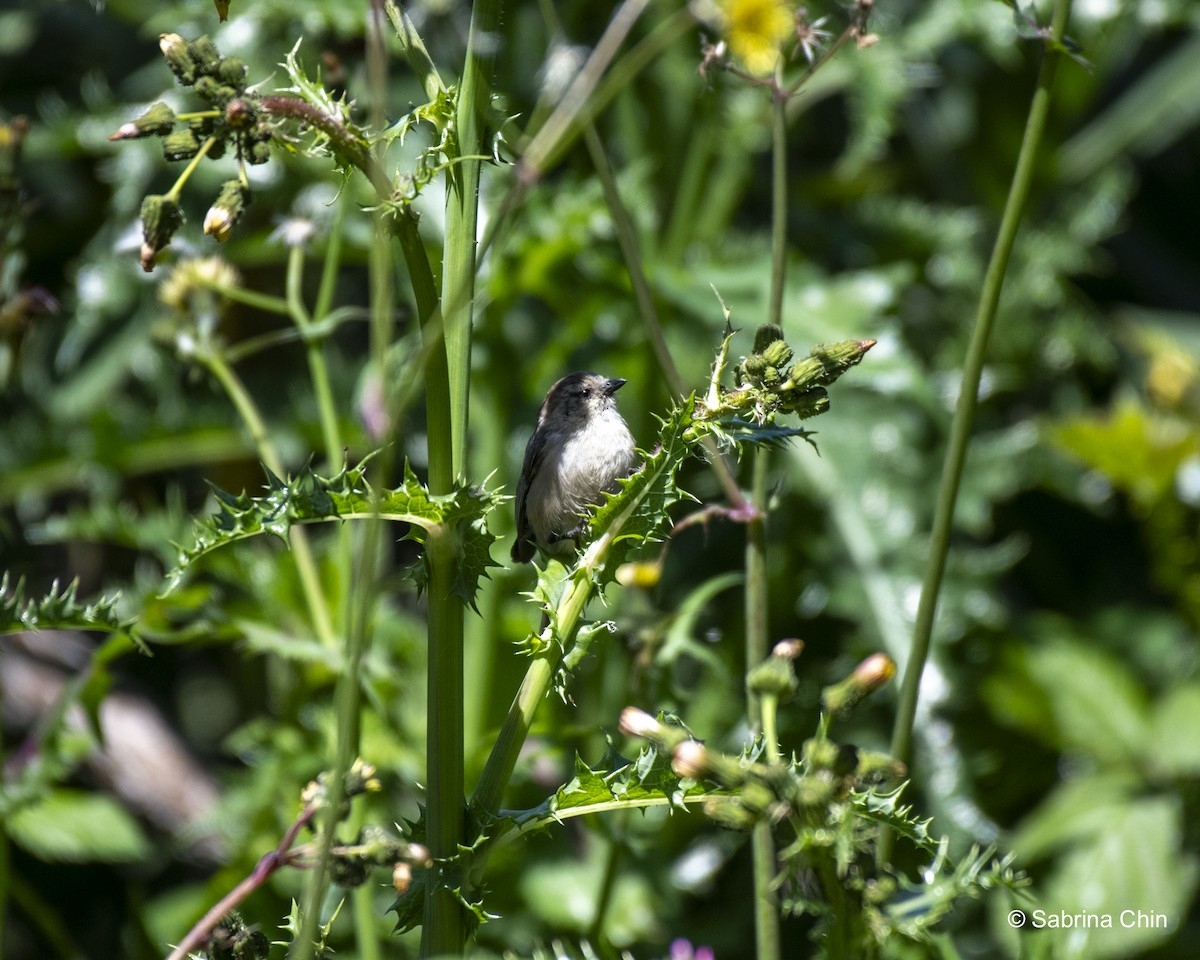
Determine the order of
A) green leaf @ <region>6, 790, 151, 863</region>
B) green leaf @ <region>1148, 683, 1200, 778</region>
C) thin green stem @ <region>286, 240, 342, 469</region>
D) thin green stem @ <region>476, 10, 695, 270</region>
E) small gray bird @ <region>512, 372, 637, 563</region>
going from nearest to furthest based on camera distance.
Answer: thin green stem @ <region>476, 10, 695, 270</region>
thin green stem @ <region>286, 240, 342, 469</region>
small gray bird @ <region>512, 372, 637, 563</region>
green leaf @ <region>6, 790, 151, 863</region>
green leaf @ <region>1148, 683, 1200, 778</region>

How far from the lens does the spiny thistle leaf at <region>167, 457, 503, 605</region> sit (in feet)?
4.71

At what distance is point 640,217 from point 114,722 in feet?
8.30

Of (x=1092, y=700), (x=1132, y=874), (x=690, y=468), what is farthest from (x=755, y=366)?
(x=1092, y=700)

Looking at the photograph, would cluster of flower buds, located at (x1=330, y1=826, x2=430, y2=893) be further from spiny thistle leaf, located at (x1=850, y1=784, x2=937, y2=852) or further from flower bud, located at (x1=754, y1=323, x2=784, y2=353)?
flower bud, located at (x1=754, y1=323, x2=784, y2=353)

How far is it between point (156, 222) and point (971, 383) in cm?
119

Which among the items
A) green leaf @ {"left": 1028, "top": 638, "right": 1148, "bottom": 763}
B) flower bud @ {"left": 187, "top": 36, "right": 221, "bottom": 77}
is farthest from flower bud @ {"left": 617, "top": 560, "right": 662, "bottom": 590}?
green leaf @ {"left": 1028, "top": 638, "right": 1148, "bottom": 763}

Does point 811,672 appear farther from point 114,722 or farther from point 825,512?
point 114,722

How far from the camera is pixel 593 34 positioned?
177 inches

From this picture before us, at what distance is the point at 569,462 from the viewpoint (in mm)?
2512

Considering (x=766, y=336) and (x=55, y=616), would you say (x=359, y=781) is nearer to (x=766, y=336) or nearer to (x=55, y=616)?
(x=55, y=616)

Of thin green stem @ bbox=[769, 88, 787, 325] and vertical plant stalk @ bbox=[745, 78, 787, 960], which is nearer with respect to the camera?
vertical plant stalk @ bbox=[745, 78, 787, 960]

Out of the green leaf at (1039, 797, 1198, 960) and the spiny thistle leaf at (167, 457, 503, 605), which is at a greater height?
the spiny thistle leaf at (167, 457, 503, 605)

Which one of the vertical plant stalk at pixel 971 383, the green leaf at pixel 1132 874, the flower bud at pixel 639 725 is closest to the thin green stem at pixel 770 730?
the flower bud at pixel 639 725

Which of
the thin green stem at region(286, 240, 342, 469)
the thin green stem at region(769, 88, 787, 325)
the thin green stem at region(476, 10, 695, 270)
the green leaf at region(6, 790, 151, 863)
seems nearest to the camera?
the thin green stem at region(476, 10, 695, 270)
